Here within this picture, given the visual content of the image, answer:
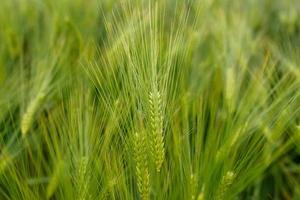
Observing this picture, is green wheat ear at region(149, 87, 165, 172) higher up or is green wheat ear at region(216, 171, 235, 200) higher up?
green wheat ear at region(149, 87, 165, 172)

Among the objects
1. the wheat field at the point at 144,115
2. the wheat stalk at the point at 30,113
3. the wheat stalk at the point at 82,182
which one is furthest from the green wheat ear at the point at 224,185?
the wheat stalk at the point at 30,113

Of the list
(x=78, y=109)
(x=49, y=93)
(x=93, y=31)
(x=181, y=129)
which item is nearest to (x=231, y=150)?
(x=181, y=129)

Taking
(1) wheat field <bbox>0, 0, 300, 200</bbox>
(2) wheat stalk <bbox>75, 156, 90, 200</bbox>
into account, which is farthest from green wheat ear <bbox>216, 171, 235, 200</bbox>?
(2) wheat stalk <bbox>75, 156, 90, 200</bbox>

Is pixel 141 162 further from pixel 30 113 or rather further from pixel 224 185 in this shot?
pixel 30 113

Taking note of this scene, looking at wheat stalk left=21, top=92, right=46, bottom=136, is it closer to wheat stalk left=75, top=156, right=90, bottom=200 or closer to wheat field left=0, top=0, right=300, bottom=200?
wheat field left=0, top=0, right=300, bottom=200

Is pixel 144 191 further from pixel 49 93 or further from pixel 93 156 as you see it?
pixel 49 93

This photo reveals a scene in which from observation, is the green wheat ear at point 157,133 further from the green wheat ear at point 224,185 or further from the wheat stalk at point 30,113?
the wheat stalk at point 30,113
